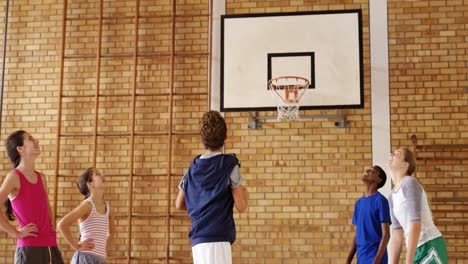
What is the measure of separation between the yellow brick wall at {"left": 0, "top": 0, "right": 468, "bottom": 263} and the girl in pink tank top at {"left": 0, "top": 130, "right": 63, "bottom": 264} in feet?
10.5

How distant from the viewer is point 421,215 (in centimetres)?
380

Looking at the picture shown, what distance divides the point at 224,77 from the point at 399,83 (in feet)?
6.85

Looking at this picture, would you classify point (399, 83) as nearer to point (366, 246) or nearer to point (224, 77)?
point (224, 77)

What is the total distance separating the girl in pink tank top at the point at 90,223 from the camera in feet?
16.4

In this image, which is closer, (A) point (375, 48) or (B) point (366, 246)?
(B) point (366, 246)

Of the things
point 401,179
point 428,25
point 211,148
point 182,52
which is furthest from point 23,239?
point 428,25

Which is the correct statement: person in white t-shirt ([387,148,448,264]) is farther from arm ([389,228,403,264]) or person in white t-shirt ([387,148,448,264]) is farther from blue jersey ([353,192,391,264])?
blue jersey ([353,192,391,264])

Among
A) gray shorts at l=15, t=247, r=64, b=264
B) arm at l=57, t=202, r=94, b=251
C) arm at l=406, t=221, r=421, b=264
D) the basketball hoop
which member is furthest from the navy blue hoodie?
the basketball hoop

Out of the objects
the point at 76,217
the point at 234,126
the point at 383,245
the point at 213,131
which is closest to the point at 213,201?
the point at 213,131

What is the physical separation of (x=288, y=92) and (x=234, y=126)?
926 mm

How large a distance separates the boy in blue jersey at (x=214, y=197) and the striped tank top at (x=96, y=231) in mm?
1717

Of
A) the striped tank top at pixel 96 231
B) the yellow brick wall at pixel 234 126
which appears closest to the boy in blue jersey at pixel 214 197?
the striped tank top at pixel 96 231

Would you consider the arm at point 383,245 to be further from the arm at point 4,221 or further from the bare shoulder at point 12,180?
the bare shoulder at point 12,180

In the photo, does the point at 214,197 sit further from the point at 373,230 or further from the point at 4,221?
the point at 373,230
